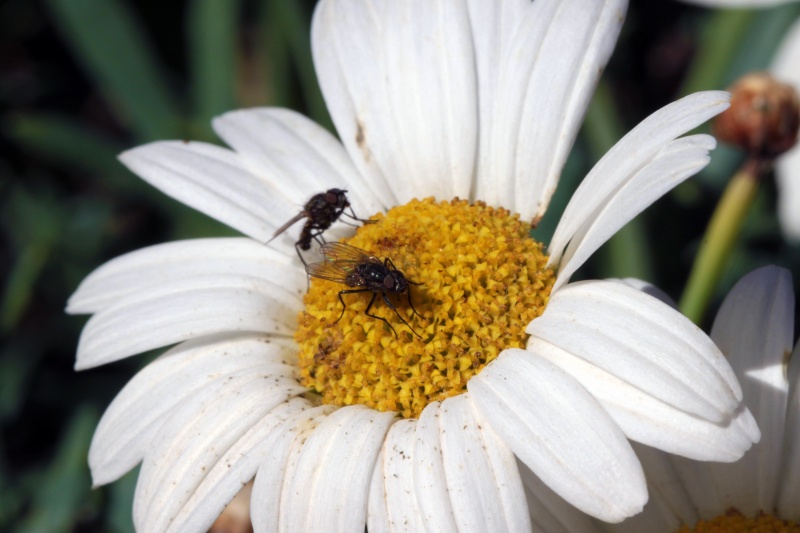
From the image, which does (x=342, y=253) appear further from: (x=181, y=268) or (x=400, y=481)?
(x=400, y=481)

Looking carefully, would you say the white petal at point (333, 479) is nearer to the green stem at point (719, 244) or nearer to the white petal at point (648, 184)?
the white petal at point (648, 184)

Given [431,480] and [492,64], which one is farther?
[492,64]

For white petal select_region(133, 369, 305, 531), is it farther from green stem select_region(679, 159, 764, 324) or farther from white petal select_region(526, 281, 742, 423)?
green stem select_region(679, 159, 764, 324)

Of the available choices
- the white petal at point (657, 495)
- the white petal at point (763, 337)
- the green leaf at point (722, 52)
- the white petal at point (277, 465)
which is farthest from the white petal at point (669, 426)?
the green leaf at point (722, 52)

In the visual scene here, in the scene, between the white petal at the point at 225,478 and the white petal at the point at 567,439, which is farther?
the white petal at the point at 225,478

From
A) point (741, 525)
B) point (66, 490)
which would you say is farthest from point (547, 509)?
point (66, 490)

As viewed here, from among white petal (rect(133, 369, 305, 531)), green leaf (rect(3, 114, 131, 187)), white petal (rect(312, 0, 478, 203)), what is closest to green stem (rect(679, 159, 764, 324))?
white petal (rect(312, 0, 478, 203))

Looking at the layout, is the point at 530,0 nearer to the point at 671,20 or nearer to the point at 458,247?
the point at 458,247
